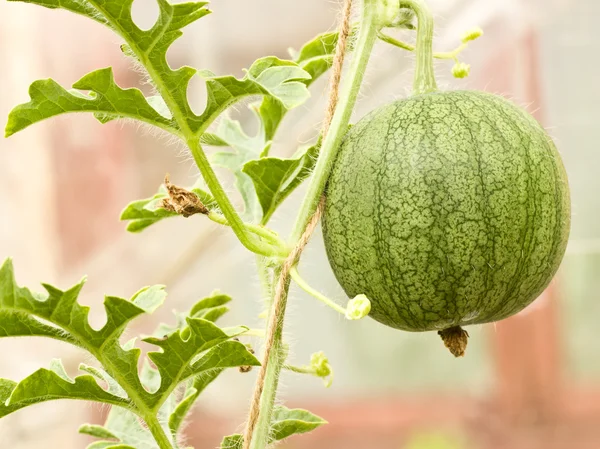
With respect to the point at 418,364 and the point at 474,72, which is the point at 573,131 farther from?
the point at 418,364

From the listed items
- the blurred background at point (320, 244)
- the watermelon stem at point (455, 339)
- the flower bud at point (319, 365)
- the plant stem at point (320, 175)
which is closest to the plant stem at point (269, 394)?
the plant stem at point (320, 175)

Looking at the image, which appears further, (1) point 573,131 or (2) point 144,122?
(1) point 573,131

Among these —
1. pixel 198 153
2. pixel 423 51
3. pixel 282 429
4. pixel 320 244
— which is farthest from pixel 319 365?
pixel 320 244

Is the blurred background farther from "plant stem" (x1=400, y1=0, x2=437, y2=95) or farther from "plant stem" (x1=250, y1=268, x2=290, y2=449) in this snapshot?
"plant stem" (x1=250, y1=268, x2=290, y2=449)

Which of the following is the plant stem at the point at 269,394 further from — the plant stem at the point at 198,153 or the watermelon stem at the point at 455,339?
the watermelon stem at the point at 455,339

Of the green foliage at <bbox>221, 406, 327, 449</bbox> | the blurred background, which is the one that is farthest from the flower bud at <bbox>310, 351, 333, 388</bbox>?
the blurred background

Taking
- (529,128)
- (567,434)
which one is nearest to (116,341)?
(529,128)
